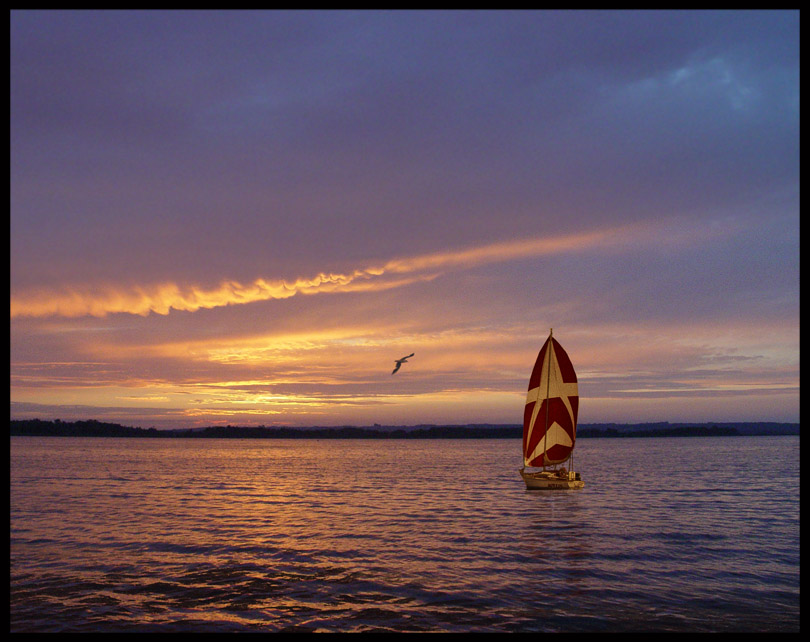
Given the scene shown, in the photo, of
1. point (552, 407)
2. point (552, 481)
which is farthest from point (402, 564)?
point (552, 407)

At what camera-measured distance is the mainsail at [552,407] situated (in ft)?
157

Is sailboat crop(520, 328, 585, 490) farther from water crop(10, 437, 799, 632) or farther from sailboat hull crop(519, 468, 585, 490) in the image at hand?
water crop(10, 437, 799, 632)

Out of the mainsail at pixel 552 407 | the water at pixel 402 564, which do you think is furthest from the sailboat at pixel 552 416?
the water at pixel 402 564

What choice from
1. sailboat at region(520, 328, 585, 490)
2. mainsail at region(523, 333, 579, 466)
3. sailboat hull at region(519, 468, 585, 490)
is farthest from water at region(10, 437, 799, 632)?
mainsail at region(523, 333, 579, 466)

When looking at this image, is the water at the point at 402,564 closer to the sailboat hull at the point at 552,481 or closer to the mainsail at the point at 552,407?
the sailboat hull at the point at 552,481

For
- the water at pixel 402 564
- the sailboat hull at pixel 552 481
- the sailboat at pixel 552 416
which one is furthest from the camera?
the sailboat at pixel 552 416

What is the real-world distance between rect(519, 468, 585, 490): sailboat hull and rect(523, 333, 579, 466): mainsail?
1.05m

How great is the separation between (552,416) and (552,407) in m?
0.79

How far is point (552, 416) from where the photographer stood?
160ft
